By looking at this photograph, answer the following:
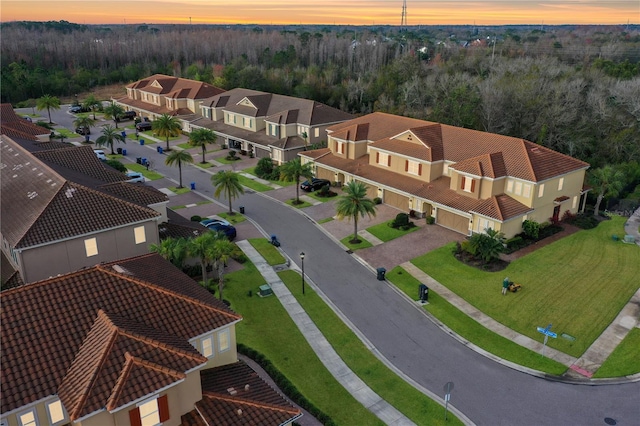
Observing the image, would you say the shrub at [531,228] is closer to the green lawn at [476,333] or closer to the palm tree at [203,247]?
the green lawn at [476,333]

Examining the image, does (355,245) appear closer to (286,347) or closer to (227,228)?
(227,228)

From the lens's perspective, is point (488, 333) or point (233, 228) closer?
point (488, 333)

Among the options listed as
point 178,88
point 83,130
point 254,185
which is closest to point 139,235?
point 254,185

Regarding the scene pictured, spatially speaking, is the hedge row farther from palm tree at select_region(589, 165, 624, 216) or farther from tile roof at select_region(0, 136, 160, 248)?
palm tree at select_region(589, 165, 624, 216)

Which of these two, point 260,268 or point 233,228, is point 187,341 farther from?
point 233,228

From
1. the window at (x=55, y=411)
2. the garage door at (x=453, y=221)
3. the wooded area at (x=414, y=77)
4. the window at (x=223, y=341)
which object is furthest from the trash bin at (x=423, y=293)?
the wooded area at (x=414, y=77)

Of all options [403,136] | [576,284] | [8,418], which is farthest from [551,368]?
[403,136]
